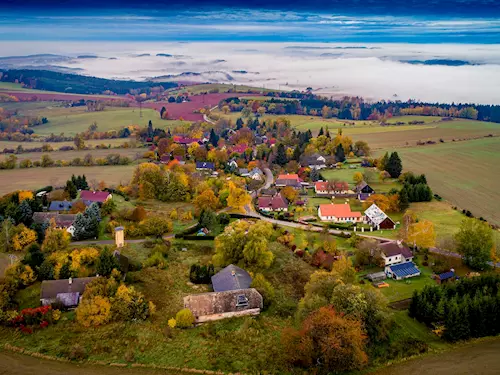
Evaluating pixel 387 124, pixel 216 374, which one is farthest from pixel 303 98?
pixel 216 374

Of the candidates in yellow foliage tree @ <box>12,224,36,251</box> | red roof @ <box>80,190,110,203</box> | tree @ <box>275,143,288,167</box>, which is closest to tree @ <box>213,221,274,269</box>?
yellow foliage tree @ <box>12,224,36,251</box>

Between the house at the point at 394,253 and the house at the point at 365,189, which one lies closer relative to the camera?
the house at the point at 394,253

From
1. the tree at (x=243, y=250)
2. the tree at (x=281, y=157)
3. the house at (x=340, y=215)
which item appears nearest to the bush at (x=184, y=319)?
the tree at (x=243, y=250)

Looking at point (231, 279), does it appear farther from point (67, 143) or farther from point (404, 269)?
point (67, 143)

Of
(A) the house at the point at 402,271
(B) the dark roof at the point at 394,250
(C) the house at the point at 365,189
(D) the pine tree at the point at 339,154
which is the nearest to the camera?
(A) the house at the point at 402,271

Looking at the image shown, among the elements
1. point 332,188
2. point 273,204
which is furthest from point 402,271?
point 332,188

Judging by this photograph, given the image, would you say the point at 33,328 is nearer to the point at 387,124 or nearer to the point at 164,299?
the point at 164,299

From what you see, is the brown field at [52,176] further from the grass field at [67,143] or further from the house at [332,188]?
the house at [332,188]
